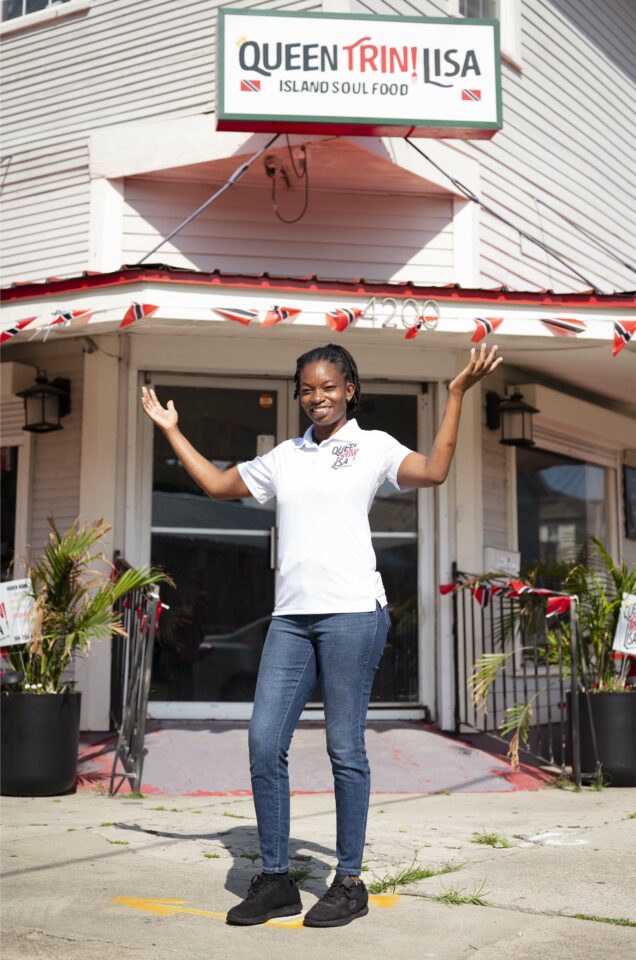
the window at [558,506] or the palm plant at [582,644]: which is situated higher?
the window at [558,506]

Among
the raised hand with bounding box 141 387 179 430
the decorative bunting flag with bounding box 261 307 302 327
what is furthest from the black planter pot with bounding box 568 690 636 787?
the raised hand with bounding box 141 387 179 430

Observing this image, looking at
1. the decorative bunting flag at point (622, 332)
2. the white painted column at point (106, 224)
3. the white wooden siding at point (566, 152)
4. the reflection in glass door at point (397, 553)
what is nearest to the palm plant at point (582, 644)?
the reflection in glass door at point (397, 553)

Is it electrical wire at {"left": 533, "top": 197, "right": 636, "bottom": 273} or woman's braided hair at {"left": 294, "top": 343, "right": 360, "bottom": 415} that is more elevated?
electrical wire at {"left": 533, "top": 197, "right": 636, "bottom": 273}

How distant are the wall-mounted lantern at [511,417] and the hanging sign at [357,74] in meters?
2.08

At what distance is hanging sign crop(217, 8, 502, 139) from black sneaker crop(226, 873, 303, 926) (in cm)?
541

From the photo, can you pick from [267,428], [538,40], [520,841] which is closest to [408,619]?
[267,428]

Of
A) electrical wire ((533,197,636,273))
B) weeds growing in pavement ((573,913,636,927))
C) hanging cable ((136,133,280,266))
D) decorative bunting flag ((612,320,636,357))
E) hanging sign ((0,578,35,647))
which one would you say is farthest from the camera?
electrical wire ((533,197,636,273))

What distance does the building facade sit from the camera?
278 inches

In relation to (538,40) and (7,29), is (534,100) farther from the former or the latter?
(7,29)

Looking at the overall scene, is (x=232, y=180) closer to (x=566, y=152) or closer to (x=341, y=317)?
(x=341, y=317)

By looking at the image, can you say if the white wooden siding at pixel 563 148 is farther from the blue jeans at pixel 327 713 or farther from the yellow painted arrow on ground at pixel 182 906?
the yellow painted arrow on ground at pixel 182 906

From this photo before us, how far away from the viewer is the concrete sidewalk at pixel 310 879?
9.89 ft

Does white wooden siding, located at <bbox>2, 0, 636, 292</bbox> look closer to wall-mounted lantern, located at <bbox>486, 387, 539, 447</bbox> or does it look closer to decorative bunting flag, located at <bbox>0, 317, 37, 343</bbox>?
wall-mounted lantern, located at <bbox>486, 387, 539, 447</bbox>

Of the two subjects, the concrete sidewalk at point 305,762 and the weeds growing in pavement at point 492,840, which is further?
the concrete sidewalk at point 305,762
